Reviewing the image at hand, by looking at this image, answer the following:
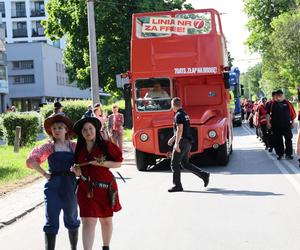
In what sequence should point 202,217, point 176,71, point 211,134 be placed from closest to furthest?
point 202,217
point 211,134
point 176,71

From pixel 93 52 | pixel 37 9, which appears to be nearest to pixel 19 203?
pixel 93 52

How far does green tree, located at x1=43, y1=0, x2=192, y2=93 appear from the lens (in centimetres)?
3788

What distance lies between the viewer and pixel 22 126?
906 inches

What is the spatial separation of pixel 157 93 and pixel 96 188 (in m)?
9.51

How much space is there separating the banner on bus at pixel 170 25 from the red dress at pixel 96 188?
32.6 ft

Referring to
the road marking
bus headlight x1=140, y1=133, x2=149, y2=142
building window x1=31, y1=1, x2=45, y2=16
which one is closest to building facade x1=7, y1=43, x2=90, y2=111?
building window x1=31, y1=1, x2=45, y2=16

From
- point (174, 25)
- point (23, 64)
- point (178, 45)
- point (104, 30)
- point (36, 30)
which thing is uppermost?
point (36, 30)

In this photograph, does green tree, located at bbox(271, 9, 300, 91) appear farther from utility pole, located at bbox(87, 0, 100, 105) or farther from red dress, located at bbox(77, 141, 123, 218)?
red dress, located at bbox(77, 141, 123, 218)

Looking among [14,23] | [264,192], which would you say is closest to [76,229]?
[264,192]

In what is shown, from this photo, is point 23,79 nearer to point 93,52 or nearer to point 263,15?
point 263,15

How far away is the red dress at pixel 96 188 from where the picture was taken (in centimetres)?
549

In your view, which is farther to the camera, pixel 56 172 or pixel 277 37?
pixel 277 37

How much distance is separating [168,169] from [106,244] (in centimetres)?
907

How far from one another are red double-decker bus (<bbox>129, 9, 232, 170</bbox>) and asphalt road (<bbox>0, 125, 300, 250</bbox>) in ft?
7.32
